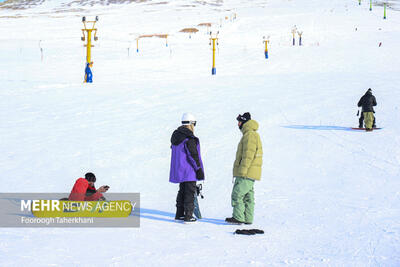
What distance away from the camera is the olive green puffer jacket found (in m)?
6.17

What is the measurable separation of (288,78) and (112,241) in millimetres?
21445

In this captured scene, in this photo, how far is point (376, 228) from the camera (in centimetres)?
629

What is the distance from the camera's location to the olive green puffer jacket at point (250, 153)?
6.17 meters

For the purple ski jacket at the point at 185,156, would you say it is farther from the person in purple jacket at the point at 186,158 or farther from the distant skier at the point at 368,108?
the distant skier at the point at 368,108

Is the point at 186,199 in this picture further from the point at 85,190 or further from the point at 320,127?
the point at 320,127

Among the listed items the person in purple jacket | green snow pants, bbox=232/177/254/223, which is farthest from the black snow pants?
green snow pants, bbox=232/177/254/223

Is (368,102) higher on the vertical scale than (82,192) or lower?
higher

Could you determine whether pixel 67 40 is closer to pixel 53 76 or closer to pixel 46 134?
pixel 53 76

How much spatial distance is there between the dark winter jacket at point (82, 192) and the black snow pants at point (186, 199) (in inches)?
38.5

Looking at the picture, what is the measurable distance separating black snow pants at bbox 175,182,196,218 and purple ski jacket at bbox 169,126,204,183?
10cm

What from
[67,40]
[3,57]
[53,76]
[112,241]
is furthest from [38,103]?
[67,40]

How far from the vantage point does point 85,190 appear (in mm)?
6711

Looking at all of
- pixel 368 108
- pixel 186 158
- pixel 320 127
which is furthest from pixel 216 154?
pixel 186 158

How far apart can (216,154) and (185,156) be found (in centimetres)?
546
